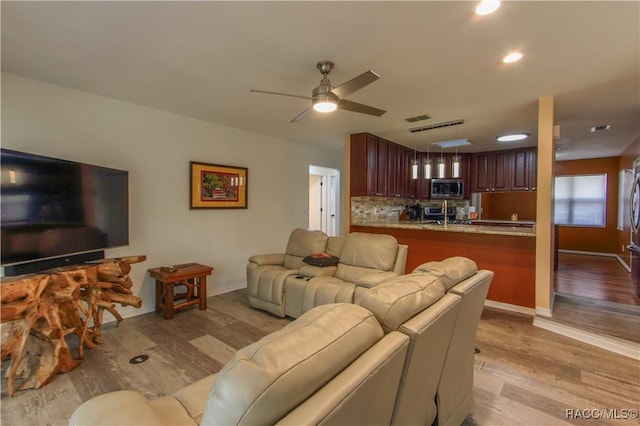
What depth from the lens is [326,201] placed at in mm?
6922

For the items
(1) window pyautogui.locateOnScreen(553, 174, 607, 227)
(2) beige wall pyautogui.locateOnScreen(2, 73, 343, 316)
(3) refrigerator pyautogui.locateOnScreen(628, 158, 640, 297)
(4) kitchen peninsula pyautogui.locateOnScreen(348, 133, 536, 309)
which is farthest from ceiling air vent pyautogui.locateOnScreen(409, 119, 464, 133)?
(1) window pyautogui.locateOnScreen(553, 174, 607, 227)

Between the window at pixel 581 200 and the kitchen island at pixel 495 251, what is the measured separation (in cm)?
459

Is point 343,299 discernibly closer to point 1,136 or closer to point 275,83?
point 275,83

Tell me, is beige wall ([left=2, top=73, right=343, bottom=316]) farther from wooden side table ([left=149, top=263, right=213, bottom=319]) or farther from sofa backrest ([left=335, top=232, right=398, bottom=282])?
sofa backrest ([left=335, top=232, right=398, bottom=282])

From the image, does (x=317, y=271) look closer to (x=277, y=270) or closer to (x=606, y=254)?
(x=277, y=270)

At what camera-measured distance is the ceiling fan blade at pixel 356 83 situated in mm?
2031

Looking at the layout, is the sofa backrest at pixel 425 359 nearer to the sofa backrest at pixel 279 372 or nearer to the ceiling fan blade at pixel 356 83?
the sofa backrest at pixel 279 372

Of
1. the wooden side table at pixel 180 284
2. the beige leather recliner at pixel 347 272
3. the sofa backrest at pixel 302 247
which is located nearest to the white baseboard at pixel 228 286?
the wooden side table at pixel 180 284

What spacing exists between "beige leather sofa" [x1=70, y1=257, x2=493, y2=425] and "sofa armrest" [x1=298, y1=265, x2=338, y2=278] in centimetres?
197

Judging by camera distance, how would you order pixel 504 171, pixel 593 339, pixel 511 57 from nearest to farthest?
1. pixel 511 57
2. pixel 593 339
3. pixel 504 171

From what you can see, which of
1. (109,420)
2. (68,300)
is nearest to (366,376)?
(109,420)

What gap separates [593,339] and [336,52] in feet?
11.3

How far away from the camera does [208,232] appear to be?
4.20m

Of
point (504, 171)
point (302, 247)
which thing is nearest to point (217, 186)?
point (302, 247)
